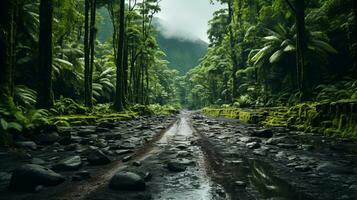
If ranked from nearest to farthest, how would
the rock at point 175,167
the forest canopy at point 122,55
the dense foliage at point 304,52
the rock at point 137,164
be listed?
1. the rock at point 175,167
2. the rock at point 137,164
3. the forest canopy at point 122,55
4. the dense foliage at point 304,52

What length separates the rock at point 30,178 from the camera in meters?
3.46

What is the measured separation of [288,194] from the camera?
3389 millimetres

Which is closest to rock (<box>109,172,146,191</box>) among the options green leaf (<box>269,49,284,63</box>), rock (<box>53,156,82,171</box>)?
rock (<box>53,156,82,171</box>)

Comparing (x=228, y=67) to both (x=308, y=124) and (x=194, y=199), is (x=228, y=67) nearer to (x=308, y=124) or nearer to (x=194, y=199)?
(x=308, y=124)

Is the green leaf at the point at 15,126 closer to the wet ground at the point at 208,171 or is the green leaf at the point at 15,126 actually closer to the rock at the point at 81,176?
the wet ground at the point at 208,171

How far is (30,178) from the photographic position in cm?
353

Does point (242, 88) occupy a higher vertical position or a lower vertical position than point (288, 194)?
higher

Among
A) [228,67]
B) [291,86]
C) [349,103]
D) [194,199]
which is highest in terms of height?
[228,67]

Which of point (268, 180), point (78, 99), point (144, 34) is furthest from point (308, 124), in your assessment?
point (144, 34)

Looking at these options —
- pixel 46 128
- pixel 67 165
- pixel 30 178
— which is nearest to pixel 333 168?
pixel 67 165

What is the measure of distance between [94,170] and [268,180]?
2511mm

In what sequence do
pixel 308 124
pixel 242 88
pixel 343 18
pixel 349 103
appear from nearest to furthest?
1. pixel 349 103
2. pixel 308 124
3. pixel 343 18
4. pixel 242 88

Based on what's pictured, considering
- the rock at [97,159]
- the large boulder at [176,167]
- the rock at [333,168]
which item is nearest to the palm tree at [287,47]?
the rock at [333,168]

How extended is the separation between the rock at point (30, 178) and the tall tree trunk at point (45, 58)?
8768 mm
